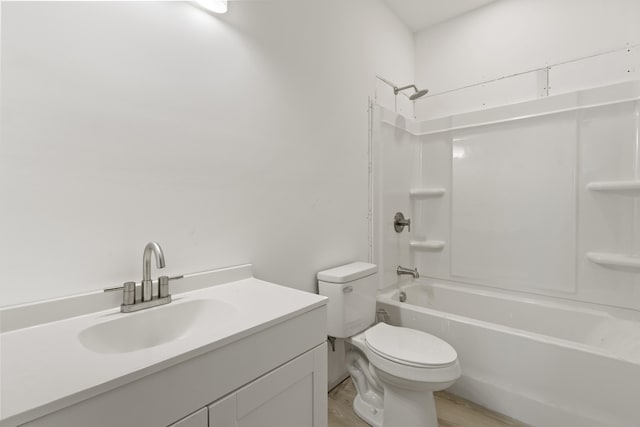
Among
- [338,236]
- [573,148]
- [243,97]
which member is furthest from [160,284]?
[573,148]

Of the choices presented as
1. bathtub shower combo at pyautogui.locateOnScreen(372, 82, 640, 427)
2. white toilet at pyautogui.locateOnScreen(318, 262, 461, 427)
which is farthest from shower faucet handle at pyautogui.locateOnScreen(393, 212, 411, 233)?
white toilet at pyautogui.locateOnScreen(318, 262, 461, 427)

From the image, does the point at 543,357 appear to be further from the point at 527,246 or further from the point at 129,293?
the point at 129,293

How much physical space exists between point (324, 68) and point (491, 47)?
1550 mm

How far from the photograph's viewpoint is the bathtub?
1275mm

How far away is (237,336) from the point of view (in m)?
0.72

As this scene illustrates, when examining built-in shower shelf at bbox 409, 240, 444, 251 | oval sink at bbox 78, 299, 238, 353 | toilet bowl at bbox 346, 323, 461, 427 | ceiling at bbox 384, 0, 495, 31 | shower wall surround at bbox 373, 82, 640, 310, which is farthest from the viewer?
built-in shower shelf at bbox 409, 240, 444, 251

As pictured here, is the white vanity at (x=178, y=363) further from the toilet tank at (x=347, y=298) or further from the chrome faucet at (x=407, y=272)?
the chrome faucet at (x=407, y=272)

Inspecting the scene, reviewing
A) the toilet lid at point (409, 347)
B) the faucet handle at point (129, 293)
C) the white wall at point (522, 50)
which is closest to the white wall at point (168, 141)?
the faucet handle at point (129, 293)

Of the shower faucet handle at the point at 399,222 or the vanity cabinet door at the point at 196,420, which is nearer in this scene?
the vanity cabinet door at the point at 196,420

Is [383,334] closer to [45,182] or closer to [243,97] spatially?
[243,97]

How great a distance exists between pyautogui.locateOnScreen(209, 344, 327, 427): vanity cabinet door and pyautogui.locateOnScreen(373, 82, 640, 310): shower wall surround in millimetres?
1261

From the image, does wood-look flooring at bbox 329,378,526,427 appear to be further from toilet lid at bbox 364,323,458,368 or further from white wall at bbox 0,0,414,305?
white wall at bbox 0,0,414,305

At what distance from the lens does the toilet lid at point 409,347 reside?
4.15 ft

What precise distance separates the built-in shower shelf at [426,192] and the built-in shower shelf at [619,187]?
933mm
